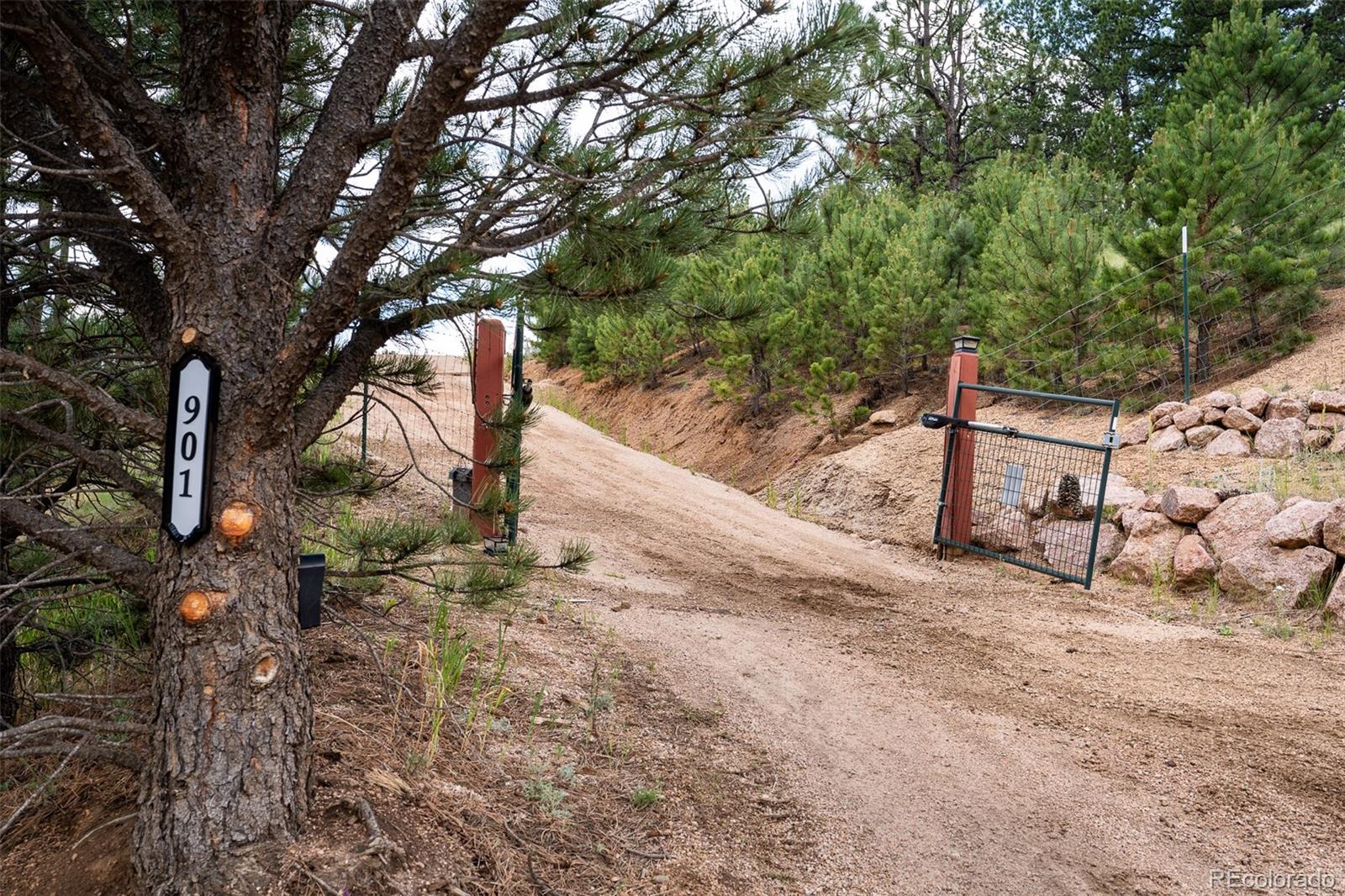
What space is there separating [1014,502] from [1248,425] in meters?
1.99

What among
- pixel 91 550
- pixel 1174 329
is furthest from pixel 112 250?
pixel 1174 329

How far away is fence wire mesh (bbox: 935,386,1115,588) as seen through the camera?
693 cm

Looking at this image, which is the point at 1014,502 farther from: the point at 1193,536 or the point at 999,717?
the point at 999,717

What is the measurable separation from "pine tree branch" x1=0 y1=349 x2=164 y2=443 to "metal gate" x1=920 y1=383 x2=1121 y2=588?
5.79m

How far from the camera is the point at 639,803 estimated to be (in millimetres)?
2990

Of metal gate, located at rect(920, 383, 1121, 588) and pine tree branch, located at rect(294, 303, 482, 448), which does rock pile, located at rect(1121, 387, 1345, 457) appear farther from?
pine tree branch, located at rect(294, 303, 482, 448)

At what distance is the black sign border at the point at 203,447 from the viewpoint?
2.05 meters

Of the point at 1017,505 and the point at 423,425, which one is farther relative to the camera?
the point at 423,425

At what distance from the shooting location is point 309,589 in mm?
2453

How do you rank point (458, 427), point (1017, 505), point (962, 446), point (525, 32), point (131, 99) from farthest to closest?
point (458, 427) < point (962, 446) < point (1017, 505) < point (525, 32) < point (131, 99)

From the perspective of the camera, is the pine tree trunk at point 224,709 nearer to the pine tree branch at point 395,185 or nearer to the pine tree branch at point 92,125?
the pine tree branch at point 395,185

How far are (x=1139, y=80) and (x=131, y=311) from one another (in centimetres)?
2121

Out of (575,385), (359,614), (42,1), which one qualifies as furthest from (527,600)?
(575,385)

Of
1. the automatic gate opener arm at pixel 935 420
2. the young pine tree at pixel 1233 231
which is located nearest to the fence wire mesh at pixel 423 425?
the automatic gate opener arm at pixel 935 420
